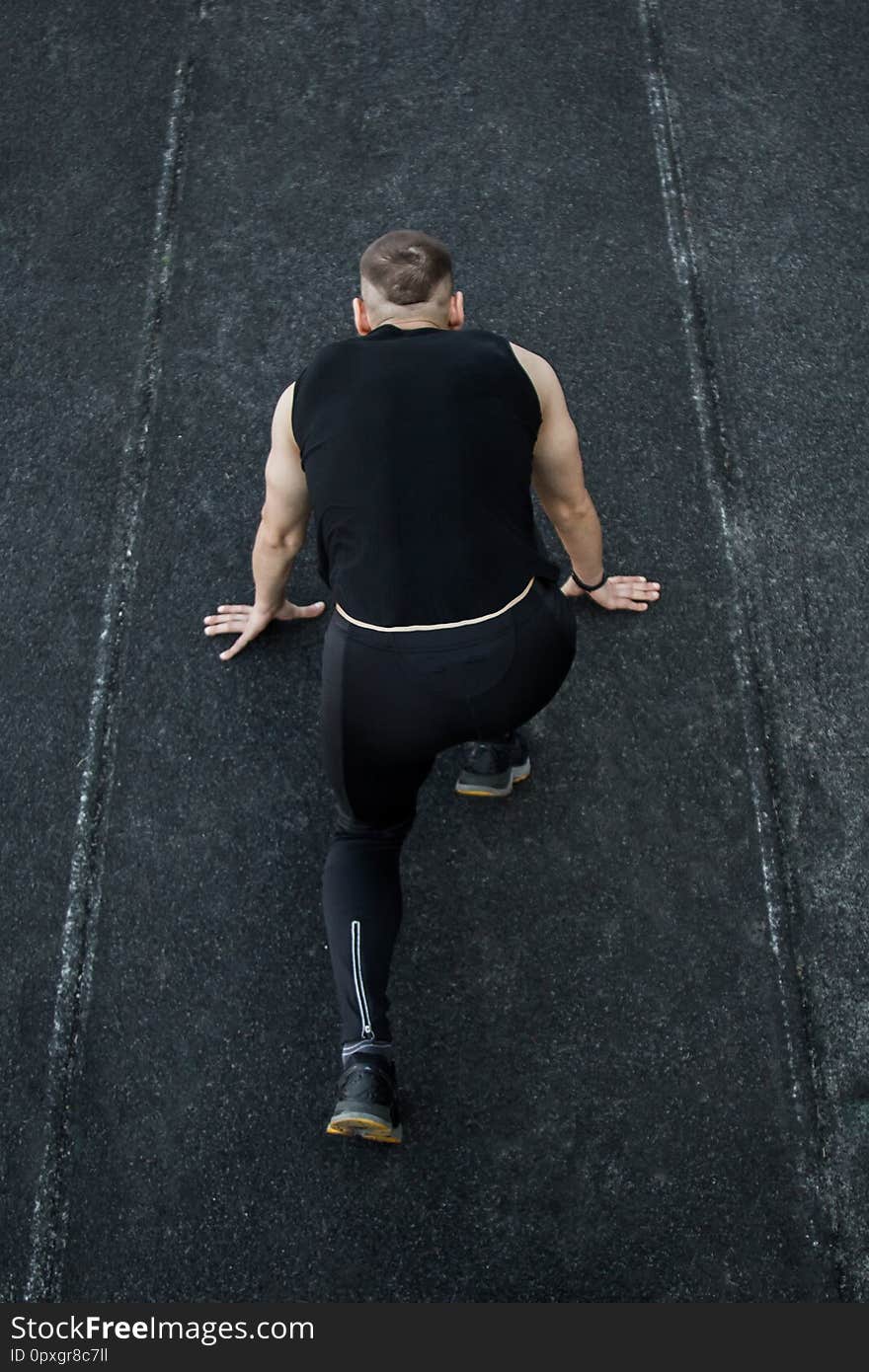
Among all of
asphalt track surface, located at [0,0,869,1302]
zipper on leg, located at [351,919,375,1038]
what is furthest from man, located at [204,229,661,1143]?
asphalt track surface, located at [0,0,869,1302]

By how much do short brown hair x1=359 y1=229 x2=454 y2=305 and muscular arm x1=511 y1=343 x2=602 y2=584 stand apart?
23cm

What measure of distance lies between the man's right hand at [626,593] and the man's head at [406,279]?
1216 mm

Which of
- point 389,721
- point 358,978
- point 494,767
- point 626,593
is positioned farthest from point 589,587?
point 358,978

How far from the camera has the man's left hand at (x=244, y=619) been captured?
11.4 feet

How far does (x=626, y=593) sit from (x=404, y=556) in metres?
1.40

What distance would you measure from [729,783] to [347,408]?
5.46 ft

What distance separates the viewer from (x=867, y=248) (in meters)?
4.38

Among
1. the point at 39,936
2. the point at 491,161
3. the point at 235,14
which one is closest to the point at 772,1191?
the point at 39,936

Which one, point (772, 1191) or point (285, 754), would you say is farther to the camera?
point (285, 754)

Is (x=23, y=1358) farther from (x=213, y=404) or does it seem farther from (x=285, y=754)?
(x=213, y=404)

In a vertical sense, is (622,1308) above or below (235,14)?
below

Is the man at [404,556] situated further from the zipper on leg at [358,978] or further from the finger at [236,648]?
the finger at [236,648]

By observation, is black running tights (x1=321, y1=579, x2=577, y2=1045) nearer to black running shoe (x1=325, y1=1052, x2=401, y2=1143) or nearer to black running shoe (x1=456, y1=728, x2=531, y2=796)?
black running shoe (x1=325, y1=1052, x2=401, y2=1143)

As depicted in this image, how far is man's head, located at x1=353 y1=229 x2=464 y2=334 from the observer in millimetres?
2518
